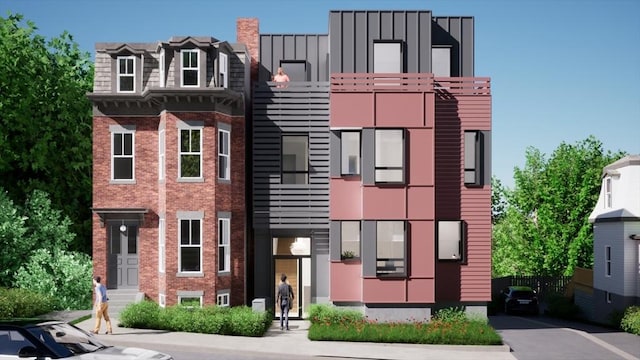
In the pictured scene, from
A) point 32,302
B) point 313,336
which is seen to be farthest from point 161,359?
point 32,302

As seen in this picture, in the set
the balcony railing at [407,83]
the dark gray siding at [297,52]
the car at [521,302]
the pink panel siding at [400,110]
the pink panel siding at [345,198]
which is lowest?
the car at [521,302]

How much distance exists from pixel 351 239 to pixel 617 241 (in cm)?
1545

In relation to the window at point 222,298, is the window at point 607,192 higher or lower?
higher

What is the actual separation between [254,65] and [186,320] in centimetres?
1225

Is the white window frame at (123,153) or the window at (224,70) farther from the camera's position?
the white window frame at (123,153)

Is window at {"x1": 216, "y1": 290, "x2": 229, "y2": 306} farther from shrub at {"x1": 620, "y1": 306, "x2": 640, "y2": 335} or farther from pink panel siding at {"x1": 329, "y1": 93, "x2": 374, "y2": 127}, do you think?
shrub at {"x1": 620, "y1": 306, "x2": 640, "y2": 335}

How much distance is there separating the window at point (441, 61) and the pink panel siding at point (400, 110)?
361 cm

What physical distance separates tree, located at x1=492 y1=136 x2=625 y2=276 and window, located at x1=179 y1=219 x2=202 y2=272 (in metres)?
34.7

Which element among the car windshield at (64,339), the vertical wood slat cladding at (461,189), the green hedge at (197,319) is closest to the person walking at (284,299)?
the green hedge at (197,319)

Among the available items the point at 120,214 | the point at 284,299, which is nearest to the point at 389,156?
the point at 284,299

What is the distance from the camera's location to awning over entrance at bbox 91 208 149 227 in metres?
28.5

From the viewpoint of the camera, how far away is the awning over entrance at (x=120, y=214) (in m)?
28.5

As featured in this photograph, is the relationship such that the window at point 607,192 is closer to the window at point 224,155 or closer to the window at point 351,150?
the window at point 351,150

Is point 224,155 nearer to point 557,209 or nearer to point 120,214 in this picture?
point 120,214
